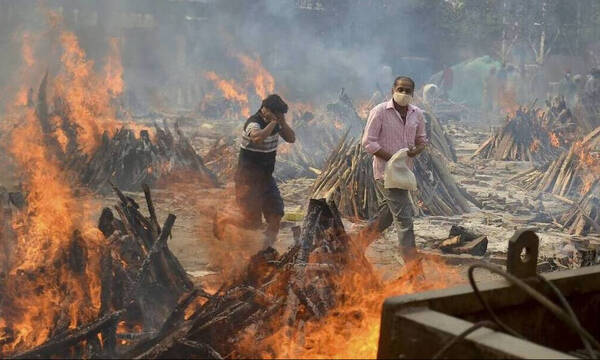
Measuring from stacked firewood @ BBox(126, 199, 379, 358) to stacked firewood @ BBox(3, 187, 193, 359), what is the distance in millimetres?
261

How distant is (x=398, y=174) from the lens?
6.74 m

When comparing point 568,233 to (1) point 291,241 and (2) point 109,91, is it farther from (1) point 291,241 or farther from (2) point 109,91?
(2) point 109,91

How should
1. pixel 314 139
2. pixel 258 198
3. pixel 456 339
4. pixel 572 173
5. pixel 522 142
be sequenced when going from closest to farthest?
pixel 456 339 < pixel 258 198 < pixel 572 173 < pixel 314 139 < pixel 522 142

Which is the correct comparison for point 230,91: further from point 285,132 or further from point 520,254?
point 520,254

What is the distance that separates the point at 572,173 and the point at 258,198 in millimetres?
7249

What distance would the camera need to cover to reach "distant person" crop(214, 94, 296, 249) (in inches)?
300

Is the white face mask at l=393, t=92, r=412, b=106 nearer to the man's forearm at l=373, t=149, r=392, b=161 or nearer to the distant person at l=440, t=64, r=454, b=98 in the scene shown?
the man's forearm at l=373, t=149, r=392, b=161

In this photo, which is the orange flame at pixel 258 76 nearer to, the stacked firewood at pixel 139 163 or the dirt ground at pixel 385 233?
the dirt ground at pixel 385 233

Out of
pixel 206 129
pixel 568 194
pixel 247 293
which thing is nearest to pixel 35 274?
pixel 247 293

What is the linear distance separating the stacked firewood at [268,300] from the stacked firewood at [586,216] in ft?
20.3

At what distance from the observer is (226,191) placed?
12.7 metres

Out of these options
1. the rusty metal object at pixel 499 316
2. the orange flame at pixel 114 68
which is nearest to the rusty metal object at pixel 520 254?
the rusty metal object at pixel 499 316

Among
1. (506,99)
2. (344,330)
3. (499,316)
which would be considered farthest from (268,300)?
(506,99)

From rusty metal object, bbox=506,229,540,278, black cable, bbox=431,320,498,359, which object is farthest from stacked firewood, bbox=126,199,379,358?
black cable, bbox=431,320,498,359
